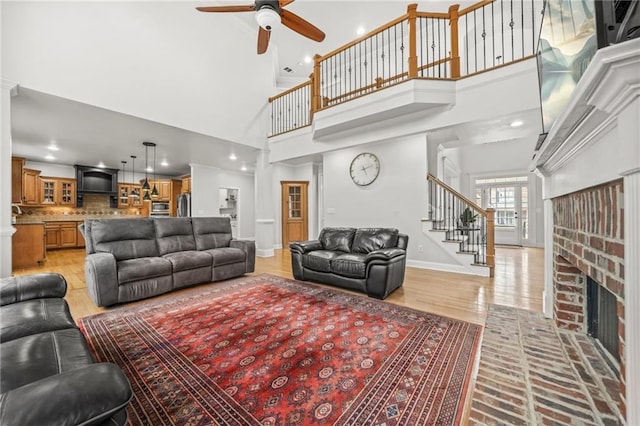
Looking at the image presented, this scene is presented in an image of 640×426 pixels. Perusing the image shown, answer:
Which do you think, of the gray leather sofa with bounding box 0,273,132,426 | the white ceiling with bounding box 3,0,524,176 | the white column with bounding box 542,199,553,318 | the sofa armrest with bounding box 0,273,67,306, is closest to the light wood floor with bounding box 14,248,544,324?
the white column with bounding box 542,199,553,318

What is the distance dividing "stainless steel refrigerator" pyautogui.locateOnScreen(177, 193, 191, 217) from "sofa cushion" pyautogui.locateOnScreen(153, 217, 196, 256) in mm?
3479

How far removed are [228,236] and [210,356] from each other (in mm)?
2788

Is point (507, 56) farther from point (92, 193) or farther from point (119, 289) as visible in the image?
point (92, 193)

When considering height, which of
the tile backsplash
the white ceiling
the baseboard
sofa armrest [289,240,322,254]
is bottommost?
the baseboard

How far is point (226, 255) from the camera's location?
3.86m

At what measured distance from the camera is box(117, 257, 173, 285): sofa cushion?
2914 mm

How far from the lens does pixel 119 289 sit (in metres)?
2.87

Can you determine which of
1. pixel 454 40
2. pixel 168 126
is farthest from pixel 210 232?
pixel 454 40

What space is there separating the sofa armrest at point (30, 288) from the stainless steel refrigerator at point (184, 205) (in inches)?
218

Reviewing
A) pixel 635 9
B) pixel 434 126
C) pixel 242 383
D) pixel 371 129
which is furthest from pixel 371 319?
pixel 371 129

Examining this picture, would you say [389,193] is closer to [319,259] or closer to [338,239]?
[338,239]

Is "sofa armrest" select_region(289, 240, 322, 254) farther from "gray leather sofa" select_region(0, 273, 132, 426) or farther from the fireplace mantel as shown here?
the fireplace mantel

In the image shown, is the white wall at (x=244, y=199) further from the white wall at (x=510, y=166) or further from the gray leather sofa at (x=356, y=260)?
the white wall at (x=510, y=166)

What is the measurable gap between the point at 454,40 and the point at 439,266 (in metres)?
3.58
